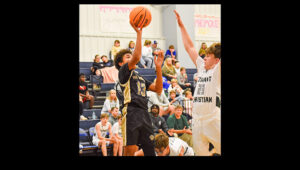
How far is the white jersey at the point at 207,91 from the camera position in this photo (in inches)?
177

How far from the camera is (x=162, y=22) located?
30.0ft

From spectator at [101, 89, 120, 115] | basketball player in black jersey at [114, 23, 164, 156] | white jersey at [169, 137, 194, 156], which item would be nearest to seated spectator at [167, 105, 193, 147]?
white jersey at [169, 137, 194, 156]

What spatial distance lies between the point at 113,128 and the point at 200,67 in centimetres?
174

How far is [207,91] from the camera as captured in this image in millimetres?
4520

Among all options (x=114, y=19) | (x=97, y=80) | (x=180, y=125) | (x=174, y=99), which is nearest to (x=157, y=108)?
(x=180, y=125)

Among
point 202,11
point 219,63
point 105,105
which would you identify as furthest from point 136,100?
point 202,11

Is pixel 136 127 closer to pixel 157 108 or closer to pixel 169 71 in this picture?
pixel 157 108

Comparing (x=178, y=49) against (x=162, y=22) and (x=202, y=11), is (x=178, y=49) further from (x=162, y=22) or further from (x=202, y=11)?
(x=202, y=11)

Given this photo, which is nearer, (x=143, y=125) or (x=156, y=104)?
(x=143, y=125)

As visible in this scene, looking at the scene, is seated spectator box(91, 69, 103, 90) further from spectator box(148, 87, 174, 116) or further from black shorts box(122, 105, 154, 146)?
black shorts box(122, 105, 154, 146)

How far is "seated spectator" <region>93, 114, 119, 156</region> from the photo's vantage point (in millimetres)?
5043

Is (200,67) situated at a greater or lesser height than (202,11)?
lesser

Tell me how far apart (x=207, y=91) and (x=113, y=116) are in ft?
5.68

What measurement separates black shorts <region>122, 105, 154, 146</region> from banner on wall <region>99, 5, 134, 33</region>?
204 inches
